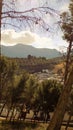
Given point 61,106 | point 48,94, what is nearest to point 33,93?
point 48,94

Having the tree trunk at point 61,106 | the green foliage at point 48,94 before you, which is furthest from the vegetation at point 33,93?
the tree trunk at point 61,106

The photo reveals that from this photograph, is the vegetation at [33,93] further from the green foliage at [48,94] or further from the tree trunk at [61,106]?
the tree trunk at [61,106]

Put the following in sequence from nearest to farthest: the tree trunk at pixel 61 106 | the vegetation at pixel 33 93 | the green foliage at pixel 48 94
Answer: the tree trunk at pixel 61 106 < the green foliage at pixel 48 94 < the vegetation at pixel 33 93

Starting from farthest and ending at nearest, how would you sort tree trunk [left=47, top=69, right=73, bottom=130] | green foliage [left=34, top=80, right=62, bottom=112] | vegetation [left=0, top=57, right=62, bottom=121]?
vegetation [left=0, top=57, right=62, bottom=121] < green foliage [left=34, top=80, right=62, bottom=112] < tree trunk [left=47, top=69, right=73, bottom=130]

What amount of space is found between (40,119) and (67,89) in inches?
1956

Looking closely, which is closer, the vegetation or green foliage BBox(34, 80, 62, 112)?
green foliage BBox(34, 80, 62, 112)

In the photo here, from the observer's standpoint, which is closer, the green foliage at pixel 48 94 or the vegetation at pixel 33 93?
the green foliage at pixel 48 94

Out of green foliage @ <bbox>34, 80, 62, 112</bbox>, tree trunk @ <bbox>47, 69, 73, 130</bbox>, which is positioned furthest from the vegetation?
tree trunk @ <bbox>47, 69, 73, 130</bbox>

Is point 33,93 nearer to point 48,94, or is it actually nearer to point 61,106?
point 48,94

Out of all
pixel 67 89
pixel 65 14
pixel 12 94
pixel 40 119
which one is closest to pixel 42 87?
pixel 12 94

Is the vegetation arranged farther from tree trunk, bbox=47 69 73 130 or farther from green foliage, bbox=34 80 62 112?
tree trunk, bbox=47 69 73 130

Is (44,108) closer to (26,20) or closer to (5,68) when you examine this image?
(5,68)

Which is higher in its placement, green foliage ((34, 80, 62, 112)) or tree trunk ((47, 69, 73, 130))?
tree trunk ((47, 69, 73, 130))

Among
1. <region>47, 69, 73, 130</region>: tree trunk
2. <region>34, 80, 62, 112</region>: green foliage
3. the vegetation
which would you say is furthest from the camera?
the vegetation
